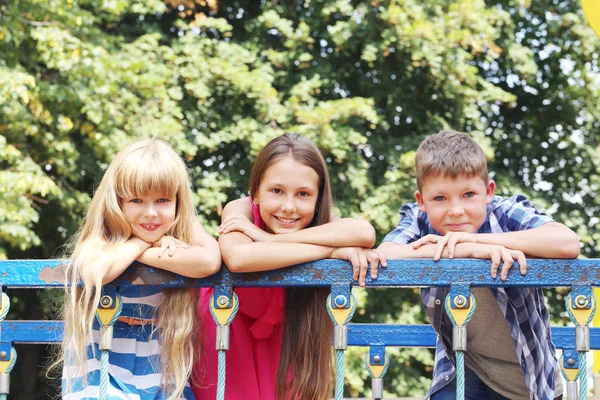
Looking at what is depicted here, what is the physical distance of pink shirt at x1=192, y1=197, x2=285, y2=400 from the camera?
266cm

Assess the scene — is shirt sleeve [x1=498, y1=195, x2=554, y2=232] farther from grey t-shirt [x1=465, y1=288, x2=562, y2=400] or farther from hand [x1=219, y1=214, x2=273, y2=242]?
hand [x1=219, y1=214, x2=273, y2=242]

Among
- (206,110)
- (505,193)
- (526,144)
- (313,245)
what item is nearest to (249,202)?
(313,245)

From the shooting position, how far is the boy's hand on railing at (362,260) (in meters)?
2.21

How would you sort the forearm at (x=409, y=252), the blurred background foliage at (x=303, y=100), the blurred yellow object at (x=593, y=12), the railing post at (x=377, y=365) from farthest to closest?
the blurred background foliage at (x=303, y=100)
the blurred yellow object at (x=593, y=12)
the railing post at (x=377, y=365)
the forearm at (x=409, y=252)

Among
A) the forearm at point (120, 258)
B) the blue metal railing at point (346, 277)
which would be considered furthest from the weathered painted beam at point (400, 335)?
the forearm at point (120, 258)

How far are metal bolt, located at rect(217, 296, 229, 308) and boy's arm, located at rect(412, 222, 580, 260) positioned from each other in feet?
1.81

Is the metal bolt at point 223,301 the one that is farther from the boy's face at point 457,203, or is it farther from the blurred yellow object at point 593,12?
the blurred yellow object at point 593,12

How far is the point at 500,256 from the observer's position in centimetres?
217

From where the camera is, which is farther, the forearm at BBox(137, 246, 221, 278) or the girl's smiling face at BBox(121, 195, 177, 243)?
the girl's smiling face at BBox(121, 195, 177, 243)

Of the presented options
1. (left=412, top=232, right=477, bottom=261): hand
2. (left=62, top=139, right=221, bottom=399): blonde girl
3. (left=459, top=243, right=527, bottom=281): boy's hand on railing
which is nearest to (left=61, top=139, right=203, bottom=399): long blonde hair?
(left=62, top=139, right=221, bottom=399): blonde girl

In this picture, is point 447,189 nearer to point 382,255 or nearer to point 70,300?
point 382,255

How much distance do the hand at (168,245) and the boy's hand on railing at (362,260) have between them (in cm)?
43

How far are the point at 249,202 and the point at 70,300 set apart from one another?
0.78m

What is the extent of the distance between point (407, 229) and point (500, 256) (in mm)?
646
